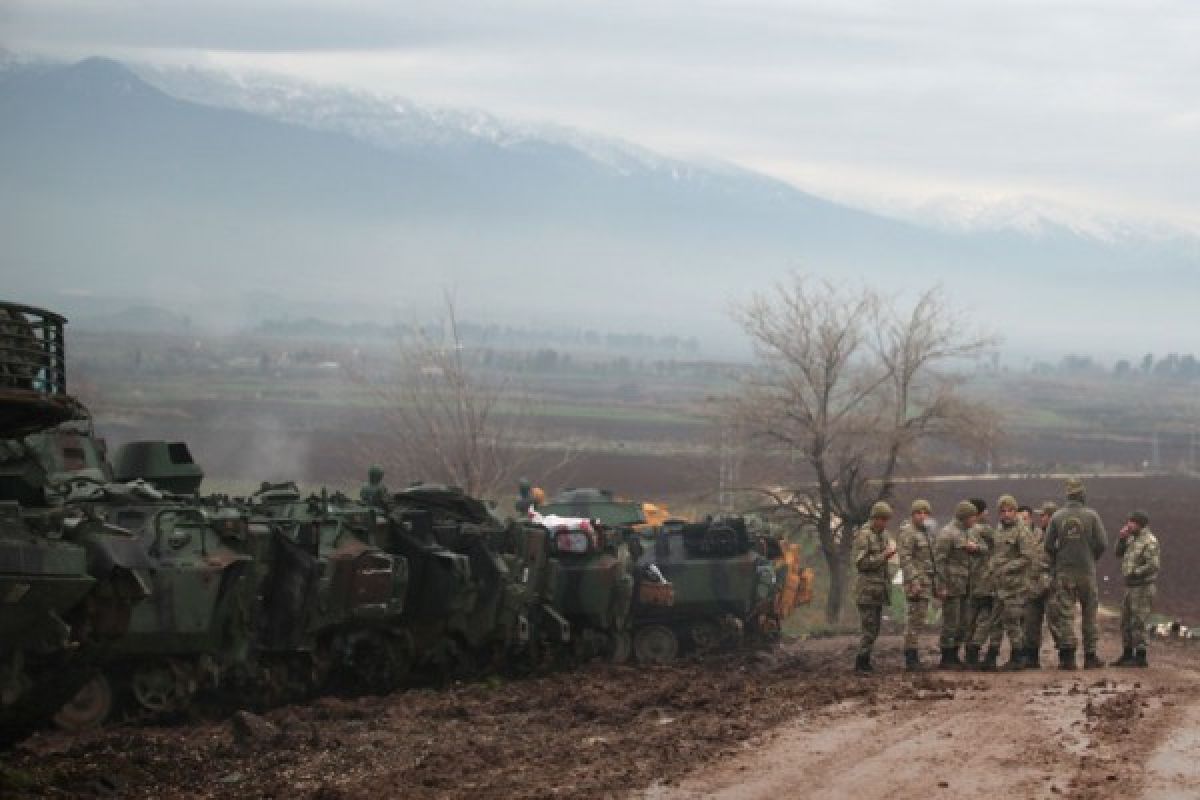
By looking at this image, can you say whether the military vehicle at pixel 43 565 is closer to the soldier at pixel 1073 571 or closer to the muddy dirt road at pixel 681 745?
the muddy dirt road at pixel 681 745

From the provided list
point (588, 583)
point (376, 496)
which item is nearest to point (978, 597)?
point (588, 583)

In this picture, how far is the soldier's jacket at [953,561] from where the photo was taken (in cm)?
2314

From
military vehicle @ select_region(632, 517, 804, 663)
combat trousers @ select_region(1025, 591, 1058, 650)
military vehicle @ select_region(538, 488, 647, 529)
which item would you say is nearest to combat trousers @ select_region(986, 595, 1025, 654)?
combat trousers @ select_region(1025, 591, 1058, 650)

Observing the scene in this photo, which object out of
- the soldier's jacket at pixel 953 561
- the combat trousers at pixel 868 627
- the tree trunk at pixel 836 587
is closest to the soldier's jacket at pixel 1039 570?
the soldier's jacket at pixel 953 561

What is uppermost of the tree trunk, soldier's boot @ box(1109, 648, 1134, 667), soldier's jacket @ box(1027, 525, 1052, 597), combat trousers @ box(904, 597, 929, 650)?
soldier's jacket @ box(1027, 525, 1052, 597)

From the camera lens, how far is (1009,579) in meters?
Answer: 23.2

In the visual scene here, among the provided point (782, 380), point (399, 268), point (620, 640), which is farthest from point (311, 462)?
point (399, 268)

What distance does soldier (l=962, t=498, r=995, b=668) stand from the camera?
76.2 feet

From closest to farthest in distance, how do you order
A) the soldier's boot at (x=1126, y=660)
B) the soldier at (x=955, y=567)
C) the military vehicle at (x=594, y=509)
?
the soldier at (x=955, y=567) → the soldier's boot at (x=1126, y=660) → the military vehicle at (x=594, y=509)

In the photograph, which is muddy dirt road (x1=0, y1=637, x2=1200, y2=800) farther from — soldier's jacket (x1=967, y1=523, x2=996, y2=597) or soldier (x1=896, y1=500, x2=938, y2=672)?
soldier's jacket (x1=967, y1=523, x2=996, y2=597)

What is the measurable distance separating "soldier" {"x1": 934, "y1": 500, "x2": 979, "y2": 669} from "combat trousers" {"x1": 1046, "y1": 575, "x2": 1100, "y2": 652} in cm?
106

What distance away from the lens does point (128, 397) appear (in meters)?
75.8

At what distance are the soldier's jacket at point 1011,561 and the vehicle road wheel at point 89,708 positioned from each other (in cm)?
941

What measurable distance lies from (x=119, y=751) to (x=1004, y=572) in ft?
34.9
